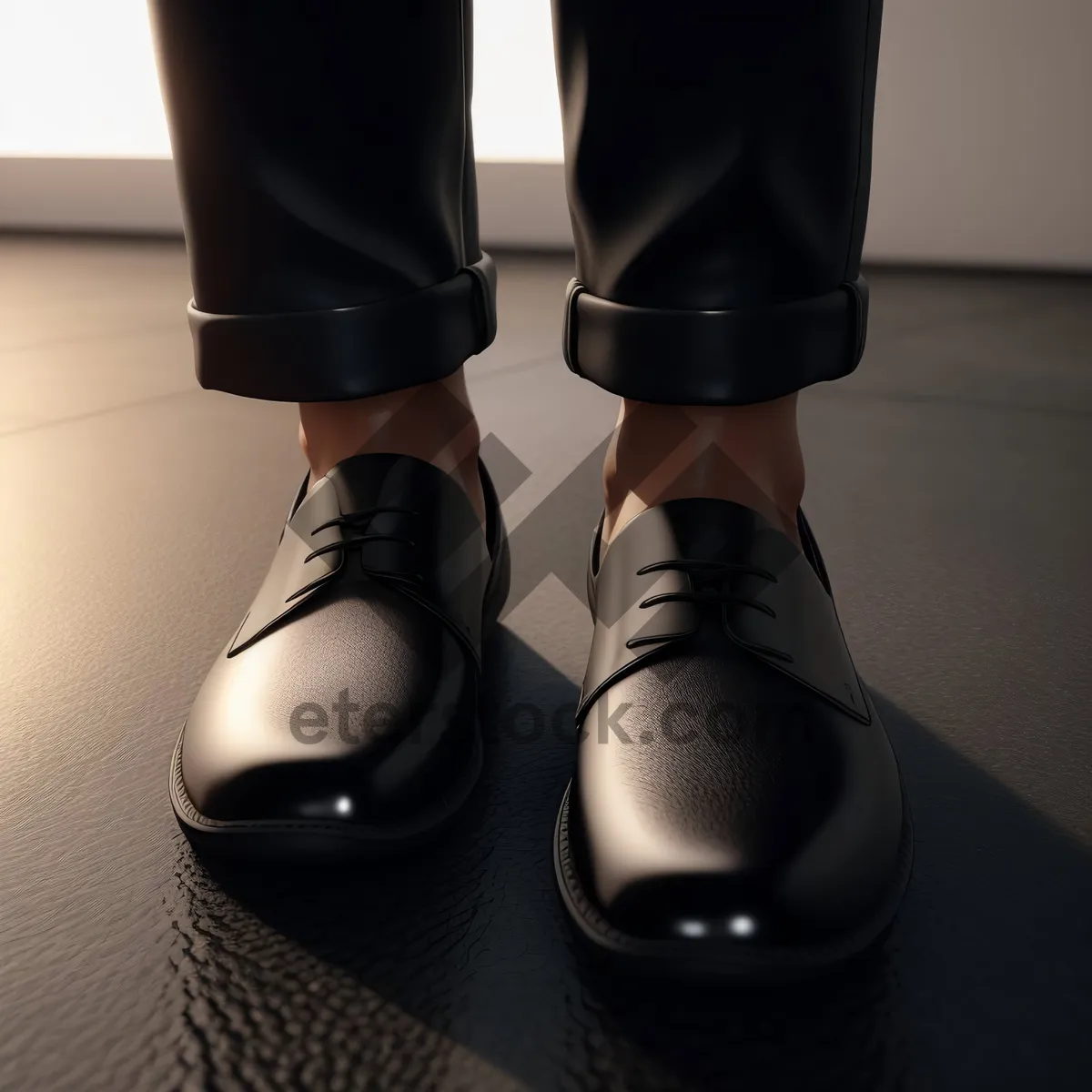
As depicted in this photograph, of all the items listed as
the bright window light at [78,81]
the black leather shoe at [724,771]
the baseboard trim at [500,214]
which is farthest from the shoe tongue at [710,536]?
the bright window light at [78,81]

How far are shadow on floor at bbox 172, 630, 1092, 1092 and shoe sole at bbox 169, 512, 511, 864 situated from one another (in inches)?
0.7

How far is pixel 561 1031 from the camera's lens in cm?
43

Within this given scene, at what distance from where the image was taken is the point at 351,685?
0.54m

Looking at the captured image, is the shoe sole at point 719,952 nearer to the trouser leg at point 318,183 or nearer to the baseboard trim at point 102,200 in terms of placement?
the trouser leg at point 318,183

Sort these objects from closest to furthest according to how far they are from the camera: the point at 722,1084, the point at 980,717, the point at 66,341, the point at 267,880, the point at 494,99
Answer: the point at 722,1084 < the point at 267,880 < the point at 980,717 < the point at 66,341 < the point at 494,99

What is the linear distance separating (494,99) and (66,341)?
1411 mm

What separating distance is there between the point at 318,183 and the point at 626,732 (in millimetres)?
344

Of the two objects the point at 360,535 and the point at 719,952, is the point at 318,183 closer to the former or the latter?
the point at 360,535

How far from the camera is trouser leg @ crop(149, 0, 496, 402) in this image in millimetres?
546

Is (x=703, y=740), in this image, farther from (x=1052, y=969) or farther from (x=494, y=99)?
(x=494, y=99)

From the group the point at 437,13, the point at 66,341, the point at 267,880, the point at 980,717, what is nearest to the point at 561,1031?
the point at 267,880

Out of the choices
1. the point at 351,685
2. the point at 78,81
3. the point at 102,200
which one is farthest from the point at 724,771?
the point at 78,81

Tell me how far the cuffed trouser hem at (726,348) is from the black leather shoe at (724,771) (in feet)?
0.23

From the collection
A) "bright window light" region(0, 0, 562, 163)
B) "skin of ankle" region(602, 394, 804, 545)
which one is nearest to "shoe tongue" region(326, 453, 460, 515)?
"skin of ankle" region(602, 394, 804, 545)
